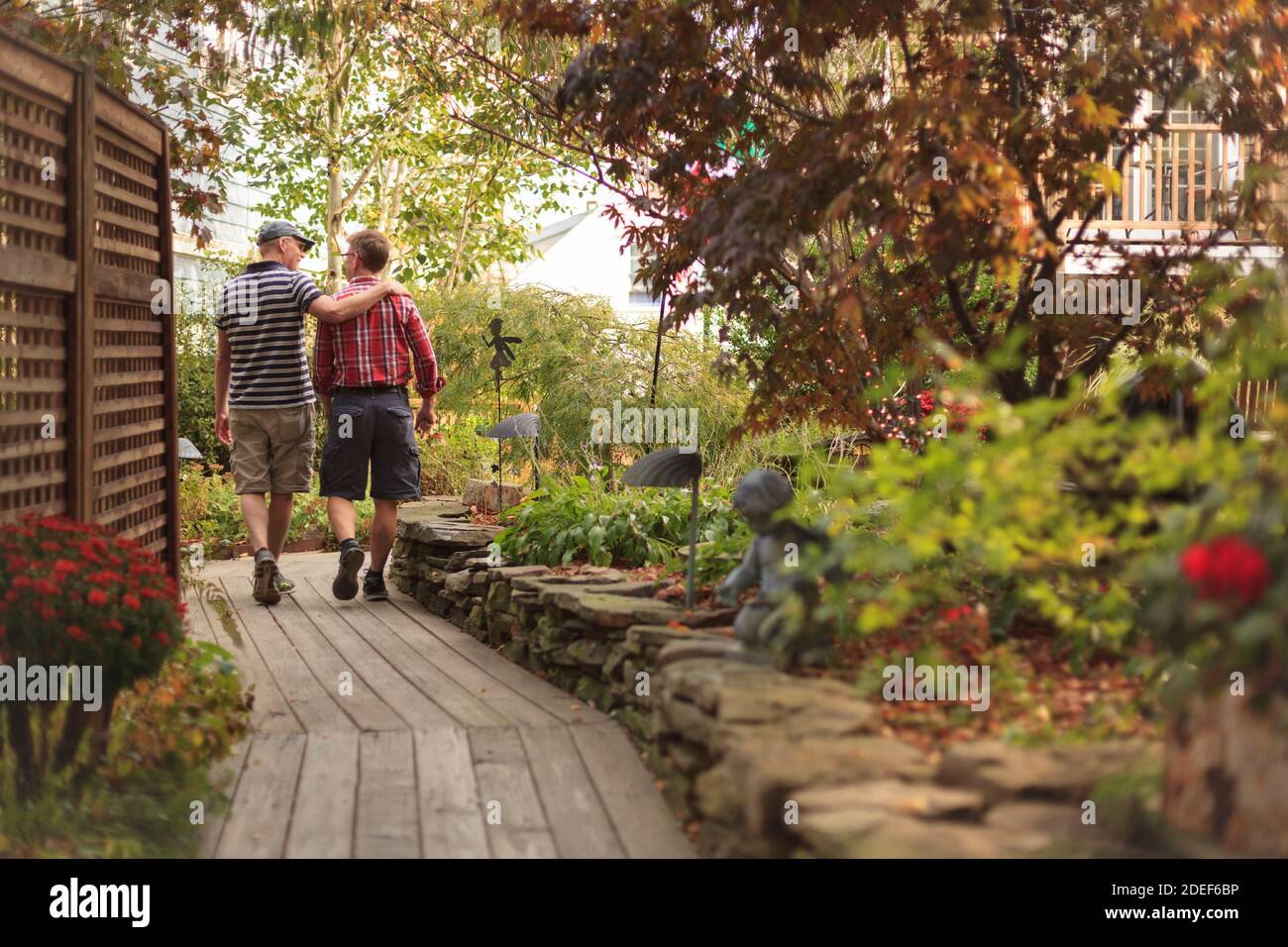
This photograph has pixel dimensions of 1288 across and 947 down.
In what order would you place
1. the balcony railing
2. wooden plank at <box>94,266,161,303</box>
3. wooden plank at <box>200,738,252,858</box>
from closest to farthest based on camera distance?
1. wooden plank at <box>200,738,252,858</box>
2. wooden plank at <box>94,266,161,303</box>
3. the balcony railing

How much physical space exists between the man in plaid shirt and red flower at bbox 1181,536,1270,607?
4.69m

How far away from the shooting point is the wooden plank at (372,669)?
4.67 meters

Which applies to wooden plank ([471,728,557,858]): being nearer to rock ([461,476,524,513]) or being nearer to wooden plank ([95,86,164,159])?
wooden plank ([95,86,164,159])

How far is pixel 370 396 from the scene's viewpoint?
6590 mm

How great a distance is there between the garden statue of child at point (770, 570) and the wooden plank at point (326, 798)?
3.88 ft

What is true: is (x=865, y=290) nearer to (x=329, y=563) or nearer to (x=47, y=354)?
(x=47, y=354)

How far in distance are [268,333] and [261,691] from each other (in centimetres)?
217

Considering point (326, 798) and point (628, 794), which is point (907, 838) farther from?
point (326, 798)

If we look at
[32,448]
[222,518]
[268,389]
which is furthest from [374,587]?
[222,518]

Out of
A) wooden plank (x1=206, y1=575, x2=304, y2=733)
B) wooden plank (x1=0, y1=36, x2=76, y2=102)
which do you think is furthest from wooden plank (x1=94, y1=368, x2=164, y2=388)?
wooden plank (x1=206, y1=575, x2=304, y2=733)

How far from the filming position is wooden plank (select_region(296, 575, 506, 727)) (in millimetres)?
4680

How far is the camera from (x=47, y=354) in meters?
4.41

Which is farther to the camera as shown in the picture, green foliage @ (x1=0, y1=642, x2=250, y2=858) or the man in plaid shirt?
the man in plaid shirt
